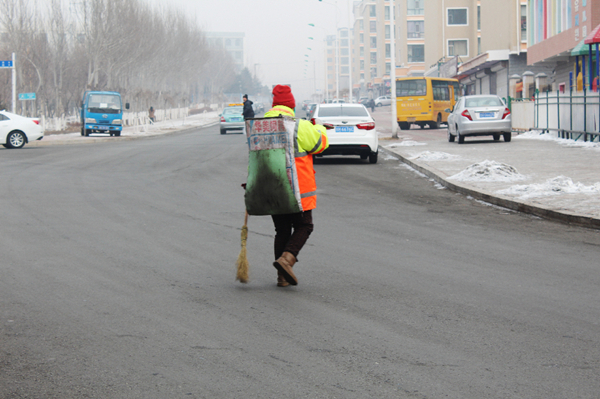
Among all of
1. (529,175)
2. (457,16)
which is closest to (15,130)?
(529,175)

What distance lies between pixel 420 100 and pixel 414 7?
68.5 metres

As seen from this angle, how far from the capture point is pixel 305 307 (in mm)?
5508

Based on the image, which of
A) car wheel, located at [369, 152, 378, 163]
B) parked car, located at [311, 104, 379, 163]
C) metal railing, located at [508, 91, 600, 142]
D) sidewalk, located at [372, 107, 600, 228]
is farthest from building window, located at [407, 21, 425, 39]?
parked car, located at [311, 104, 379, 163]

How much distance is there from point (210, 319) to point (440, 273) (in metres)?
2.42

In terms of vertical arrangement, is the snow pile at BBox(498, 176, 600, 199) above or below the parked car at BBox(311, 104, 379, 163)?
below

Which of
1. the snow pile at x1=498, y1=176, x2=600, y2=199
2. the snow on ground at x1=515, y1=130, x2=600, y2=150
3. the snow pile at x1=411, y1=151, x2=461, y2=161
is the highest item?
the snow on ground at x1=515, y1=130, x2=600, y2=150

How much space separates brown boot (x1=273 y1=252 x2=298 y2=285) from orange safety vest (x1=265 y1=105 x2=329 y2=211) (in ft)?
1.39

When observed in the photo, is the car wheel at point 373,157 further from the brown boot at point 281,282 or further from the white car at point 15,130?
the white car at point 15,130

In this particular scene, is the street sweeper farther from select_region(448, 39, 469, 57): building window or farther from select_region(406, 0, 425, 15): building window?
select_region(406, 0, 425, 15): building window

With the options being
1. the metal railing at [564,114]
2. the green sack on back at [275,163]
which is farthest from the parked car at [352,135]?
the green sack on back at [275,163]

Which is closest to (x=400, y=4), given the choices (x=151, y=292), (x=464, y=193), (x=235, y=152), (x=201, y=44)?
(x=201, y=44)

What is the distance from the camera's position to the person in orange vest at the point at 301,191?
19.7 feet

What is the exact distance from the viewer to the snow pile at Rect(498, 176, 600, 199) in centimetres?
1126

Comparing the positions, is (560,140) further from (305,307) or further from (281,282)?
(305,307)
